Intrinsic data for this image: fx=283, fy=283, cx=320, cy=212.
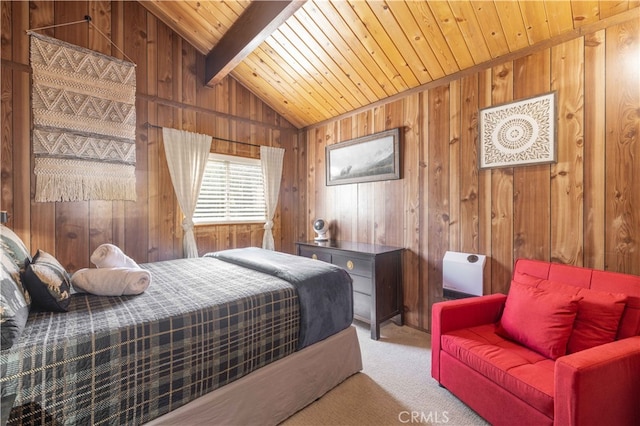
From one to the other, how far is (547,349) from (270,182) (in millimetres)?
3354

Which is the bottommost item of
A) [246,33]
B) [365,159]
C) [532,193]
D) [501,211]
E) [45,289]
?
[45,289]

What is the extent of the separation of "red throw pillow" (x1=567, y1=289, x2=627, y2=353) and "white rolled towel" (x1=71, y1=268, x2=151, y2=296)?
248cm

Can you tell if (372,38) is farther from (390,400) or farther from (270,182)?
(390,400)

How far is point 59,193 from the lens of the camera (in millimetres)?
2518

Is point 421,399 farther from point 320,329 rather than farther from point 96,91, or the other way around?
point 96,91

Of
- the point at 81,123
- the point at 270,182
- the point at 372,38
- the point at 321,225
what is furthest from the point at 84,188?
the point at 372,38

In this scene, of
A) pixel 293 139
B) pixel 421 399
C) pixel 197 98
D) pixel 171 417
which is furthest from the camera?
pixel 293 139

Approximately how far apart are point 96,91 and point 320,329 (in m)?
3.01

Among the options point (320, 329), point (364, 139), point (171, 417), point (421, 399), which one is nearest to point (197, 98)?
point (364, 139)

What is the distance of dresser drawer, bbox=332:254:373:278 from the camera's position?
280cm

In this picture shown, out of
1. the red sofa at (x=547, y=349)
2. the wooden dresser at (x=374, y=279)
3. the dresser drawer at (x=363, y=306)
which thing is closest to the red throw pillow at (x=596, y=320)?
the red sofa at (x=547, y=349)

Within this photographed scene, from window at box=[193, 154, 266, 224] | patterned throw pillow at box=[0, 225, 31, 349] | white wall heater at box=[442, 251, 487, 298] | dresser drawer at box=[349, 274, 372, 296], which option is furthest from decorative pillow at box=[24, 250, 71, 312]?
white wall heater at box=[442, 251, 487, 298]

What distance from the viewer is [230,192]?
3717mm

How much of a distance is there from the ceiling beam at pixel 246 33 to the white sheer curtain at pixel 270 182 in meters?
1.09
